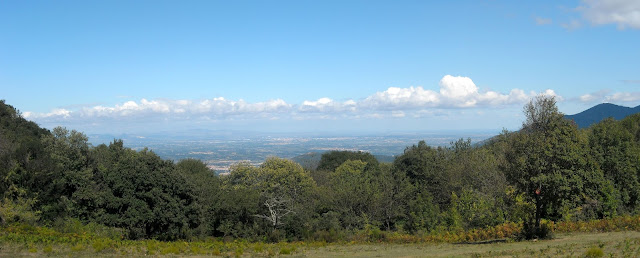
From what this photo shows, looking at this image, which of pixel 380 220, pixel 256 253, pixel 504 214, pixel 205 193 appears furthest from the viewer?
pixel 380 220

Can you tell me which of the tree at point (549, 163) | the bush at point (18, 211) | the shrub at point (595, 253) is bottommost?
the bush at point (18, 211)

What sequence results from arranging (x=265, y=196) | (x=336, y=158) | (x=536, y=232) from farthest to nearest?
(x=336, y=158)
(x=265, y=196)
(x=536, y=232)

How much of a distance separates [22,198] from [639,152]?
55.4 meters

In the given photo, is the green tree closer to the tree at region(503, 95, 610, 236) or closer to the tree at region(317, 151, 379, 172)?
the tree at region(503, 95, 610, 236)

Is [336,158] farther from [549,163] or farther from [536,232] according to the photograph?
[549,163]

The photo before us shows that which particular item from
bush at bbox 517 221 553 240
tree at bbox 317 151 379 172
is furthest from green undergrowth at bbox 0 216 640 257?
tree at bbox 317 151 379 172

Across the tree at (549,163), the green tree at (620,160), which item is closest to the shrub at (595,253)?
the tree at (549,163)

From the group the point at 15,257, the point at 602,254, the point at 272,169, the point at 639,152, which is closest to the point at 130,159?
the point at 272,169

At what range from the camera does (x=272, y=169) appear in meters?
54.3

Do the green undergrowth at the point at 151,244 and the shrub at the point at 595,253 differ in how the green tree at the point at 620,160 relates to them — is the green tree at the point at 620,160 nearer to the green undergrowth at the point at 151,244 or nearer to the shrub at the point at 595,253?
the green undergrowth at the point at 151,244

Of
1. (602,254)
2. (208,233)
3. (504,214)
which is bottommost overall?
(208,233)

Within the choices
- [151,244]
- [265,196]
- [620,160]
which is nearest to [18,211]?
[151,244]

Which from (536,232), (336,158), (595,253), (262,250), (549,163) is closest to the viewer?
(595,253)

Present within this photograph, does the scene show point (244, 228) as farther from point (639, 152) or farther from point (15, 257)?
point (639, 152)
